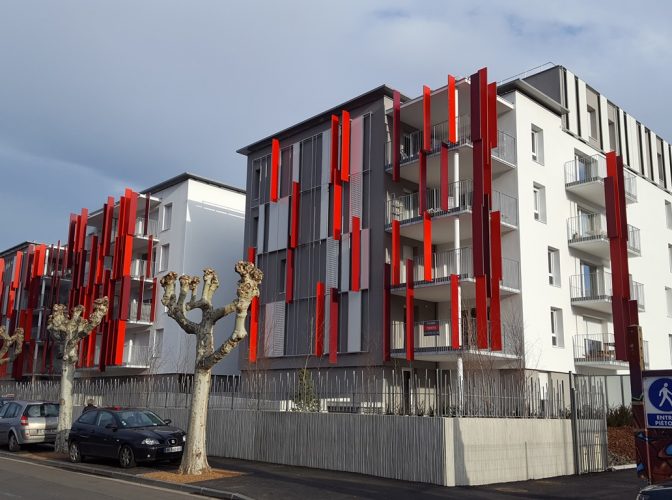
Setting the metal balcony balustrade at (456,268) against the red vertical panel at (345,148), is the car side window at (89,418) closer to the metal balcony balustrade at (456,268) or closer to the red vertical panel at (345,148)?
the metal balcony balustrade at (456,268)

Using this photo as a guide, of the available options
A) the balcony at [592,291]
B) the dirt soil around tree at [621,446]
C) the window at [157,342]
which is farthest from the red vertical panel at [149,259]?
the dirt soil around tree at [621,446]

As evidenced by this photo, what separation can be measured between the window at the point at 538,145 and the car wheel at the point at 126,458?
21.8 metres

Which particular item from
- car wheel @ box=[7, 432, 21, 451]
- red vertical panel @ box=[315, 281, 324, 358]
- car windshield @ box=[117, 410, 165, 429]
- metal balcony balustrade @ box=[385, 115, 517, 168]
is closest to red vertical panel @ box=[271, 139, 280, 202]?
red vertical panel @ box=[315, 281, 324, 358]

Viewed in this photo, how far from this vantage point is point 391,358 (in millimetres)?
27797

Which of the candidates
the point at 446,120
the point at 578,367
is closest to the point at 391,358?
the point at 578,367

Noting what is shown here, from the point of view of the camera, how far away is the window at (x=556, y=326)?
2995cm

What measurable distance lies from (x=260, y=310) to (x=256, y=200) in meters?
5.97

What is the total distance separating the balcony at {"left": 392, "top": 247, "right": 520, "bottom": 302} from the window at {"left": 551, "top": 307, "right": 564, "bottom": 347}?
331 cm

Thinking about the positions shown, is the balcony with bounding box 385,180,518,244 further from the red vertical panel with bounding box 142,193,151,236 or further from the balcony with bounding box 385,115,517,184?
the red vertical panel with bounding box 142,193,151,236

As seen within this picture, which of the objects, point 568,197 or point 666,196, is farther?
point 666,196

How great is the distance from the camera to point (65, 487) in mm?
13992

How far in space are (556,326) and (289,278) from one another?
40.4ft

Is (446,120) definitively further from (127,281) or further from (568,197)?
(127,281)

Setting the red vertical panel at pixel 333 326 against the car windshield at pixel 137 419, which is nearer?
the car windshield at pixel 137 419
